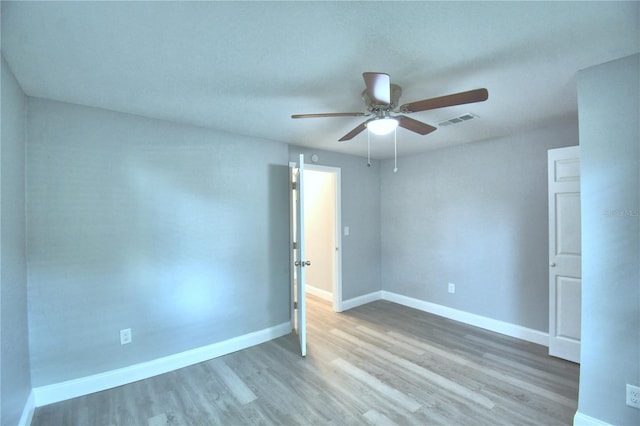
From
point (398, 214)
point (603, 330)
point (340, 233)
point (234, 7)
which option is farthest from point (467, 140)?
point (234, 7)

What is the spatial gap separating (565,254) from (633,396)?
4.64 ft

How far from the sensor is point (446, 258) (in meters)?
3.88

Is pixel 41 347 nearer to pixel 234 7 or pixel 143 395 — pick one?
pixel 143 395

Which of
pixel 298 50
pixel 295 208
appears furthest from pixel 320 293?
pixel 298 50

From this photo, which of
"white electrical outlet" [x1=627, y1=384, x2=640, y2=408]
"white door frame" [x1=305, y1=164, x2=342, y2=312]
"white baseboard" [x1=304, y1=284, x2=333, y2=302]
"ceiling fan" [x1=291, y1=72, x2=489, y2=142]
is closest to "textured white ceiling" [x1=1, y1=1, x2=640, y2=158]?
"ceiling fan" [x1=291, y1=72, x2=489, y2=142]

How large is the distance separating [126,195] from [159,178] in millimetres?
302

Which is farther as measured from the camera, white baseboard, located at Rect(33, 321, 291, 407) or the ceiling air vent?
the ceiling air vent

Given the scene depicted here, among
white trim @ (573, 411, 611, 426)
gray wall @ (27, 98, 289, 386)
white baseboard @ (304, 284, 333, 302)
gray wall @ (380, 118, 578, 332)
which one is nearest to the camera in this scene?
white trim @ (573, 411, 611, 426)

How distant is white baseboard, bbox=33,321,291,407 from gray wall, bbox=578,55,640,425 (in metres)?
2.80

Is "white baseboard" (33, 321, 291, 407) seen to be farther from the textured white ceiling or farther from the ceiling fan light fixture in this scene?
the ceiling fan light fixture

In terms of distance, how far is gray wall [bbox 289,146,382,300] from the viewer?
14.0 feet

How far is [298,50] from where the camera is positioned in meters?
1.57

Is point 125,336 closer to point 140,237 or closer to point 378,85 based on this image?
point 140,237

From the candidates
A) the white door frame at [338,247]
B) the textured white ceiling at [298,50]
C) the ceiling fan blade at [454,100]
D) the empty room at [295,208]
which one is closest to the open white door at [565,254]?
the empty room at [295,208]
